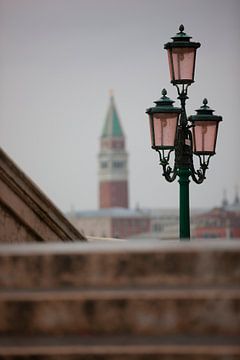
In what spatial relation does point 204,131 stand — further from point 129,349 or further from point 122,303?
point 129,349

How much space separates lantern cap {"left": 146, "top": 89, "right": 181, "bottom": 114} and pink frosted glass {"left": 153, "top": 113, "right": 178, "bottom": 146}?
0.04 m

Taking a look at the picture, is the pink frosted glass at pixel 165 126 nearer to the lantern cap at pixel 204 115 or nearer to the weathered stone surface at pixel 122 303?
the lantern cap at pixel 204 115

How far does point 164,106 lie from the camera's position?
1176cm

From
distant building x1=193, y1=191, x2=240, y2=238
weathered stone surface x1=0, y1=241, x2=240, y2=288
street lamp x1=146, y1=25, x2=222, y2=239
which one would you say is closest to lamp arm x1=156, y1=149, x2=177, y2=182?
street lamp x1=146, y1=25, x2=222, y2=239

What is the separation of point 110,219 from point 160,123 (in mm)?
184091

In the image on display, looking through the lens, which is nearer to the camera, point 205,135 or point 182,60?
point 182,60

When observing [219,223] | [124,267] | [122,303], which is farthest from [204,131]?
[219,223]

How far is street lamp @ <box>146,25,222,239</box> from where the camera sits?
11570mm

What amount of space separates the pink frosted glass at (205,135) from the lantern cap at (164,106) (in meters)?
0.42

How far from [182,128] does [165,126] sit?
1.62 feet

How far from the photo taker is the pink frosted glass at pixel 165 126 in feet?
37.8

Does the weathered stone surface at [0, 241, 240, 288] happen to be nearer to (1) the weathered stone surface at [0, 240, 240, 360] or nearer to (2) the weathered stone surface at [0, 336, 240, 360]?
(1) the weathered stone surface at [0, 240, 240, 360]

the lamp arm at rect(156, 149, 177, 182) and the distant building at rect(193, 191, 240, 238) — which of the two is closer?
the lamp arm at rect(156, 149, 177, 182)

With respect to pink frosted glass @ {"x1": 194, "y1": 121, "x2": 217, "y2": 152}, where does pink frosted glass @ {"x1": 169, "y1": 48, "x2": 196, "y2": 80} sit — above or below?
above
